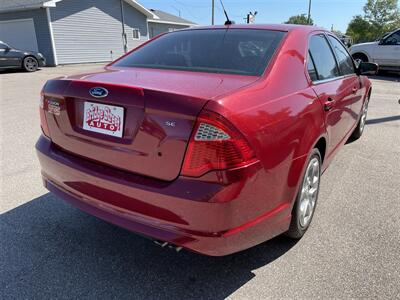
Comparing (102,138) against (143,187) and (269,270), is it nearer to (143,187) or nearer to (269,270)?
(143,187)

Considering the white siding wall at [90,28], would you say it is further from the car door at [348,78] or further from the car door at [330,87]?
the car door at [330,87]

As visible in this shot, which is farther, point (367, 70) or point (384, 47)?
point (384, 47)

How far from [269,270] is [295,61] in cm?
156

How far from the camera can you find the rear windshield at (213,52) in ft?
8.46

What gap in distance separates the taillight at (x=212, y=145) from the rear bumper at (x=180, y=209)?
104 millimetres

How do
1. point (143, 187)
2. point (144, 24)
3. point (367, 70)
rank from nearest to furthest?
point (143, 187)
point (367, 70)
point (144, 24)

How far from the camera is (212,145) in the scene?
1832 millimetres

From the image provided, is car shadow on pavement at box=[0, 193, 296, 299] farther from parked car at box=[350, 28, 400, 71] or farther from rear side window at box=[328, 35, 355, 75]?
parked car at box=[350, 28, 400, 71]

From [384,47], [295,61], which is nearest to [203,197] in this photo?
[295,61]

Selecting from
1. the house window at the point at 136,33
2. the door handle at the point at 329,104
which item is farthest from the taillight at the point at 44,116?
the house window at the point at 136,33

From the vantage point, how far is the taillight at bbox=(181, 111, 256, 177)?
1831 millimetres

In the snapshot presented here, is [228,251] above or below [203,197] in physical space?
below

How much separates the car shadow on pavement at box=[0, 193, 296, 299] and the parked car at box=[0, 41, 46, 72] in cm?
1488

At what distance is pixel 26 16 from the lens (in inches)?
787
